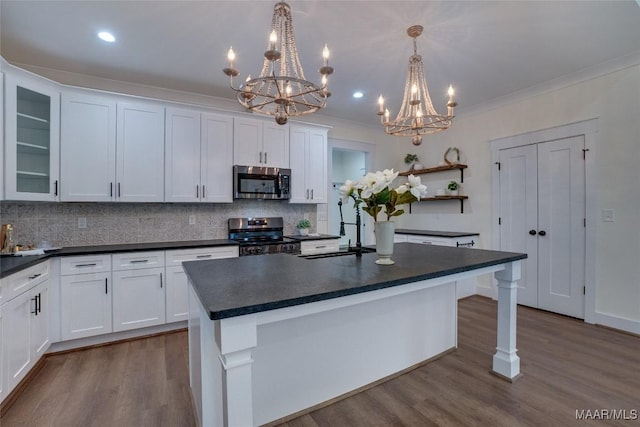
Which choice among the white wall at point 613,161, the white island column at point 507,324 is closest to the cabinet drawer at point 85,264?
the white island column at point 507,324

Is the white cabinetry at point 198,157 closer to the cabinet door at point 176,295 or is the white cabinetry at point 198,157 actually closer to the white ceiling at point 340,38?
the white ceiling at point 340,38

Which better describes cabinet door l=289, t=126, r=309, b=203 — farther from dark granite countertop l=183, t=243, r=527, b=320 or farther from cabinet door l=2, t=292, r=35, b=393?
cabinet door l=2, t=292, r=35, b=393

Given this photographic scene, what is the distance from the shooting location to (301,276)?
1.55m

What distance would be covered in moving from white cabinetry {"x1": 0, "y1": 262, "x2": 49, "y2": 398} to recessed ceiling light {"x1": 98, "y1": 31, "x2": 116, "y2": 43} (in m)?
1.99

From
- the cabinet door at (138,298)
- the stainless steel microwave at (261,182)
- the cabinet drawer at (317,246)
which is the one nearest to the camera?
the cabinet door at (138,298)

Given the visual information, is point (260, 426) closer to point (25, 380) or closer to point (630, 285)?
point (25, 380)

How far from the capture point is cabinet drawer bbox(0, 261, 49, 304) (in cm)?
199

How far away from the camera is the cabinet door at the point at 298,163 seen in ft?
13.9

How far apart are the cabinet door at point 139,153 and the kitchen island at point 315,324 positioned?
184 cm

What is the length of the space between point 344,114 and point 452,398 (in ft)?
13.1

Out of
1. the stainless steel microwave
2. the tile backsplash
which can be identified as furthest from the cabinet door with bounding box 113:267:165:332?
the stainless steel microwave

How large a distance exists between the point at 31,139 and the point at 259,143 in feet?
7.30

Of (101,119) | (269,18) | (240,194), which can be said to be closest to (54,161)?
(101,119)

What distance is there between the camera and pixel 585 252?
3443 mm
